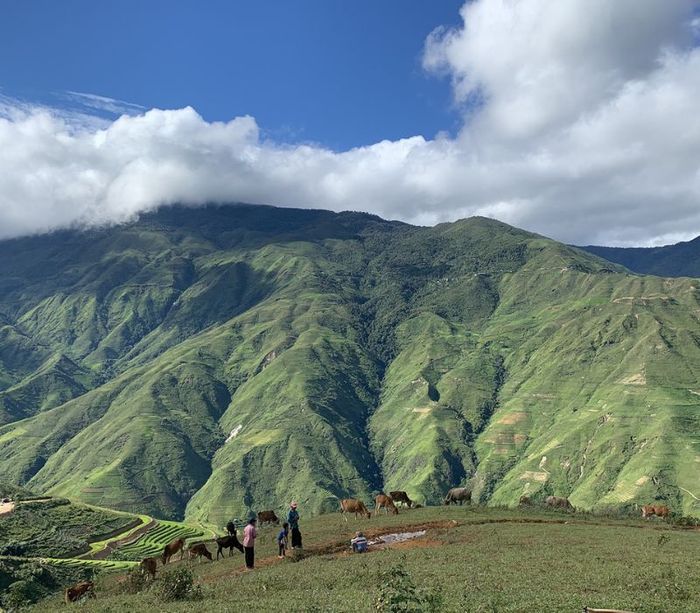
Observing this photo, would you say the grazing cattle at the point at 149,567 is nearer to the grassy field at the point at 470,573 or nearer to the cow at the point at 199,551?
the grassy field at the point at 470,573

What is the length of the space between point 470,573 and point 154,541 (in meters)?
139

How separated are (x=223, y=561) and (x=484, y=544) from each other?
20.9 meters

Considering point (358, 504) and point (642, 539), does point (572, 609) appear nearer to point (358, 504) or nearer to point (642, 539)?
point (642, 539)

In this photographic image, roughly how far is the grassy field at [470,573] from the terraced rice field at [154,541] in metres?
89.4

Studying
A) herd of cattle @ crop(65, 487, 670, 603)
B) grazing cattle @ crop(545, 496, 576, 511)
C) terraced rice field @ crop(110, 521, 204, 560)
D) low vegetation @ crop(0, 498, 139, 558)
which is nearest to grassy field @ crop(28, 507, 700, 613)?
herd of cattle @ crop(65, 487, 670, 603)

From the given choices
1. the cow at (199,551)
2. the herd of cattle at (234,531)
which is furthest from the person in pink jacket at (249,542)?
the cow at (199,551)

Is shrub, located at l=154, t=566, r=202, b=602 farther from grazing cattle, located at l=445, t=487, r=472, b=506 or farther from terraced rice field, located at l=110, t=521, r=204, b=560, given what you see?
terraced rice field, located at l=110, t=521, r=204, b=560

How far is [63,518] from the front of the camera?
470 ft

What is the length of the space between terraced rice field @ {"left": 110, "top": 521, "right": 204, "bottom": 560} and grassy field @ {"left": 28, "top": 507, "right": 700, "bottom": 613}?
89418 mm

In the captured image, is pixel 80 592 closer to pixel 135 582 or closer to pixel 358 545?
pixel 135 582

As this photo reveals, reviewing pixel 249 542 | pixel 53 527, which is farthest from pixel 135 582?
pixel 53 527

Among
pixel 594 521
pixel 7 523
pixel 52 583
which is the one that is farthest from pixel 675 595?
pixel 7 523

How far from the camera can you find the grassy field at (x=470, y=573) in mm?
28141

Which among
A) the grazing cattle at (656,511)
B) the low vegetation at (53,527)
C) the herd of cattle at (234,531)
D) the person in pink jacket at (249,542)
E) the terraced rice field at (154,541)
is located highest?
the person in pink jacket at (249,542)
